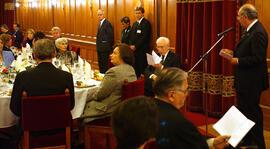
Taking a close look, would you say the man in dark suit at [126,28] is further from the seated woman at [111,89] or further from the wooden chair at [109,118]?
the wooden chair at [109,118]

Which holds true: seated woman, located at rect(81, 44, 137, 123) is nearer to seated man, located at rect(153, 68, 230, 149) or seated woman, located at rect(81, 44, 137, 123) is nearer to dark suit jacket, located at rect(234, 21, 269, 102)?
dark suit jacket, located at rect(234, 21, 269, 102)

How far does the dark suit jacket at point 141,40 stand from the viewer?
287 inches

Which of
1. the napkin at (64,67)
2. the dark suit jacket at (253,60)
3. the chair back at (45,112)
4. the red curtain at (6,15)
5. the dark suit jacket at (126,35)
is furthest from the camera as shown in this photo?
the red curtain at (6,15)

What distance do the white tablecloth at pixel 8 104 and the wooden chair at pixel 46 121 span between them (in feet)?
1.46

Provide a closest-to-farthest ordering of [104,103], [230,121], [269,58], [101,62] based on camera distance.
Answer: [230,121], [104,103], [269,58], [101,62]

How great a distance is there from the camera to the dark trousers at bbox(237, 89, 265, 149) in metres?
4.02

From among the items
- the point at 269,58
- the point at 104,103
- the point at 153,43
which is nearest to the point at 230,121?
the point at 104,103

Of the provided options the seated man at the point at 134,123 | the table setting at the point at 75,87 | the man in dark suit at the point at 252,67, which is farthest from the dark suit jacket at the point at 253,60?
the seated man at the point at 134,123

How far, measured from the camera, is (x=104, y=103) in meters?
3.77

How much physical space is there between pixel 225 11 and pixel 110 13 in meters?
→ 4.54

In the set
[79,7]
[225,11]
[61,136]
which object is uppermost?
[79,7]

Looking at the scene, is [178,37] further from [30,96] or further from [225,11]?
[30,96]

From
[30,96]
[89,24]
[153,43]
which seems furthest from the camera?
[89,24]

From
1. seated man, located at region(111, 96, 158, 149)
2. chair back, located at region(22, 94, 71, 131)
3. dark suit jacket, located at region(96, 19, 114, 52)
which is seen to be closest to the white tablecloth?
chair back, located at region(22, 94, 71, 131)
